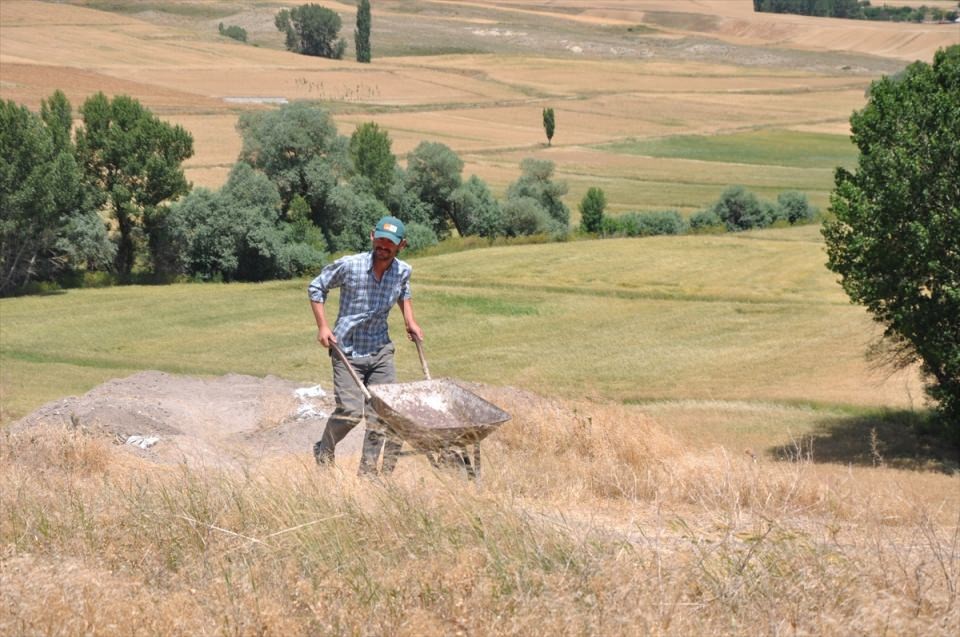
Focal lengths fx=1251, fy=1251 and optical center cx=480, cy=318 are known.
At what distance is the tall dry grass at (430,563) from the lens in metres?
6.32

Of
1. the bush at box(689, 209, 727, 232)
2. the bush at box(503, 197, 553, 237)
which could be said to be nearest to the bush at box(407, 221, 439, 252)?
the bush at box(503, 197, 553, 237)

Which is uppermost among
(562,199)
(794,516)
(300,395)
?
(794,516)

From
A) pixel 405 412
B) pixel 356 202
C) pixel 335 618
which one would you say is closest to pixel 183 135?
pixel 356 202

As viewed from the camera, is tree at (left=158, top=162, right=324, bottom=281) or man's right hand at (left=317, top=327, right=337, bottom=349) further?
tree at (left=158, top=162, right=324, bottom=281)

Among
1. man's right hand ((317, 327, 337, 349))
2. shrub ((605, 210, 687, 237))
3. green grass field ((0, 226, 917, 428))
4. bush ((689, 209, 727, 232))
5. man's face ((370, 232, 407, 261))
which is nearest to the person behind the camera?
man's right hand ((317, 327, 337, 349))

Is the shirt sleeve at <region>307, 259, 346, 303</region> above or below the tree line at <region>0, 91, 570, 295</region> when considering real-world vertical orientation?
above

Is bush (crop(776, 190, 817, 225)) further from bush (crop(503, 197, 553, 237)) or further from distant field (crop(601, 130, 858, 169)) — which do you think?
distant field (crop(601, 130, 858, 169))

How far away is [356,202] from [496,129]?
44681mm

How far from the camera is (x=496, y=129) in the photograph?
341ft

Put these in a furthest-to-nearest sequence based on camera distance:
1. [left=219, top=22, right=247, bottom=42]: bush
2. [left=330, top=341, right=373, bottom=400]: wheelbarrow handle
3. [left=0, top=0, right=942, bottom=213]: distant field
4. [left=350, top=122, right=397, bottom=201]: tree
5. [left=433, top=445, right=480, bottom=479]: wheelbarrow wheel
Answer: [left=219, top=22, right=247, bottom=42]: bush
[left=0, top=0, right=942, bottom=213]: distant field
[left=350, top=122, right=397, bottom=201]: tree
[left=330, top=341, right=373, bottom=400]: wheelbarrow handle
[left=433, top=445, right=480, bottom=479]: wheelbarrow wheel

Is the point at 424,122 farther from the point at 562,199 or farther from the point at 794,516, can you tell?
the point at 794,516

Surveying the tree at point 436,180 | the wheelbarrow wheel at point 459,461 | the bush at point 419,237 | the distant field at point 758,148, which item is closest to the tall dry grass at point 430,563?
the wheelbarrow wheel at point 459,461

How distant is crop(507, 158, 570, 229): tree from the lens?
68.0 m

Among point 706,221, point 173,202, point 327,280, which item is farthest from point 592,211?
point 327,280
